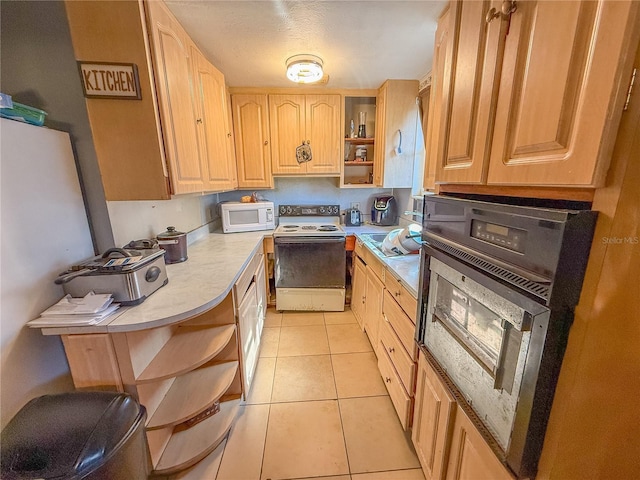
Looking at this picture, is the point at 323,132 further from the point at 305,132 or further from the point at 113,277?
the point at 113,277

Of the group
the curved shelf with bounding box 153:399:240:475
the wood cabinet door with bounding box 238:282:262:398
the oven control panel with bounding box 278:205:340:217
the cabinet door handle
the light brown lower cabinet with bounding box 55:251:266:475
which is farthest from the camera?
the oven control panel with bounding box 278:205:340:217

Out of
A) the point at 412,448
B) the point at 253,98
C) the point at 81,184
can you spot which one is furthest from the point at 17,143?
the point at 412,448

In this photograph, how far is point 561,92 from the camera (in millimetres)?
542

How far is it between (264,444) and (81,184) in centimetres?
165

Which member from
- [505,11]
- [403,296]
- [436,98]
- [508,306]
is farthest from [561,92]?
[403,296]

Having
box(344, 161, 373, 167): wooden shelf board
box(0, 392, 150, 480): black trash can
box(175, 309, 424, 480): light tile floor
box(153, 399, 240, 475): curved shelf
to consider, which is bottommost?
box(175, 309, 424, 480): light tile floor

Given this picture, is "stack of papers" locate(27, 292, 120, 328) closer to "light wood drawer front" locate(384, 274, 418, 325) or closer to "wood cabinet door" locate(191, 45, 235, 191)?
"wood cabinet door" locate(191, 45, 235, 191)

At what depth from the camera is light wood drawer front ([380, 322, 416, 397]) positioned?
1307 millimetres

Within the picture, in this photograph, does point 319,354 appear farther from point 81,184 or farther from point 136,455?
point 81,184

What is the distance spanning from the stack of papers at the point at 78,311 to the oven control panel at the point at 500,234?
1368 mm

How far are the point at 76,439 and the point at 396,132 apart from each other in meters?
2.83

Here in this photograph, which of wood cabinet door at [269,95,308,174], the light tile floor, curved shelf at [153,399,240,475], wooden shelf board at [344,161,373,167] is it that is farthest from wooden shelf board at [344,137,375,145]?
curved shelf at [153,399,240,475]

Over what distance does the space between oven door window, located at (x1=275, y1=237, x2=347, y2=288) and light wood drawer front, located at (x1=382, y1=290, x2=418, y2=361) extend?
0.89 meters

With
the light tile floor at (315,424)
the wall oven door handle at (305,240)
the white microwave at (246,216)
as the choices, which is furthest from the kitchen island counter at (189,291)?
the light tile floor at (315,424)
